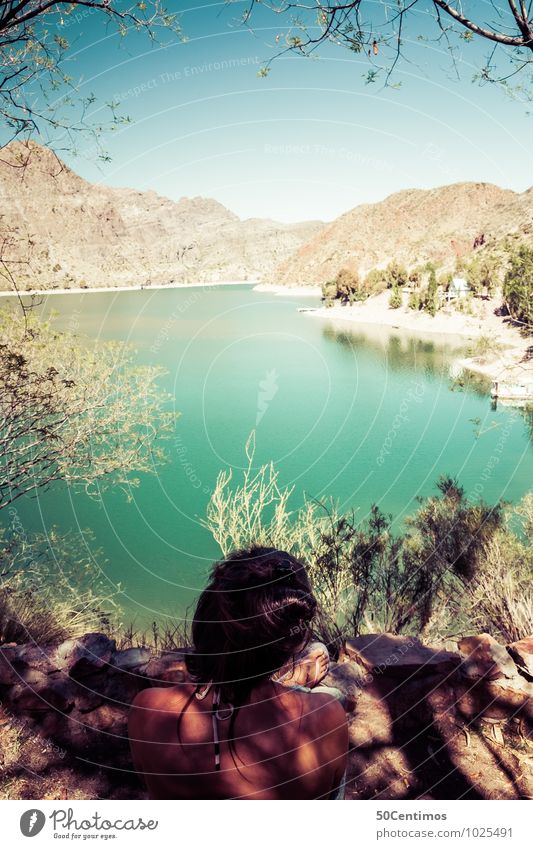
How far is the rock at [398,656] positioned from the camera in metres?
2.85

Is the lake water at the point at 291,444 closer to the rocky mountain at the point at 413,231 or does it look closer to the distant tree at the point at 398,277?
the distant tree at the point at 398,277

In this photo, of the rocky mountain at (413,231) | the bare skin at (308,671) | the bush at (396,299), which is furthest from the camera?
the rocky mountain at (413,231)

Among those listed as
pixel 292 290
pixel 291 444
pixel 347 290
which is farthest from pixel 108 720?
pixel 292 290

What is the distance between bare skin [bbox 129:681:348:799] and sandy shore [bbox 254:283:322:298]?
78.6 m

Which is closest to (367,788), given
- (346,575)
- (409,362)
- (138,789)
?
(138,789)

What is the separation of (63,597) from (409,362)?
2657 cm

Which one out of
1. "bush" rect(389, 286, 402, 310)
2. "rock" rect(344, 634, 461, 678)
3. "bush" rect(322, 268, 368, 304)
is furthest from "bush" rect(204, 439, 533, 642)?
"bush" rect(322, 268, 368, 304)

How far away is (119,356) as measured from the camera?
30.5ft

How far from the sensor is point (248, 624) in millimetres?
1174

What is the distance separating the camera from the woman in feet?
3.92

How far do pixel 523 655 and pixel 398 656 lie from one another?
0.72 m
